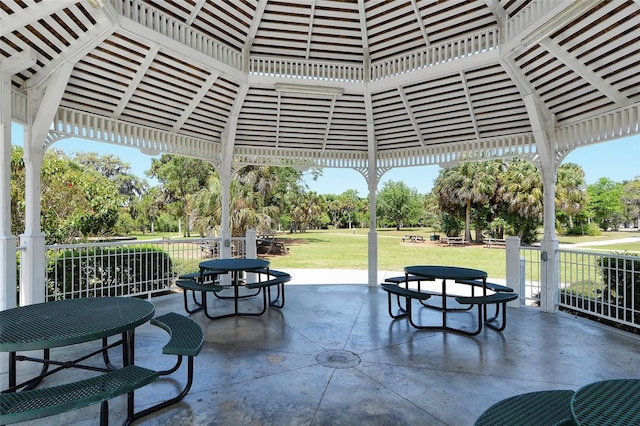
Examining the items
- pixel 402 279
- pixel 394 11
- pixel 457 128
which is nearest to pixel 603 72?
pixel 457 128

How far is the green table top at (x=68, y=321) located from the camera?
235 centimetres

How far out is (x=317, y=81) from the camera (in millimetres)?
6695

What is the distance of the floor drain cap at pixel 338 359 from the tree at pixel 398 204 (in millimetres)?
41035

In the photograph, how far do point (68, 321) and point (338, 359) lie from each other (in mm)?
2589

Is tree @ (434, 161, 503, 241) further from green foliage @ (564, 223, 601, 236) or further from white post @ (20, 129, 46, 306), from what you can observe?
white post @ (20, 129, 46, 306)

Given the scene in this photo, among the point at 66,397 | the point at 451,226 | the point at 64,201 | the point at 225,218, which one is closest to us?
the point at 66,397

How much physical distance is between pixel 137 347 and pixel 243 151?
5073 mm

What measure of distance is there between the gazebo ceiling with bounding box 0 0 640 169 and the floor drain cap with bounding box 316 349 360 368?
4621 millimetres

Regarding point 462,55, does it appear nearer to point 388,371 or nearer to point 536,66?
point 536,66

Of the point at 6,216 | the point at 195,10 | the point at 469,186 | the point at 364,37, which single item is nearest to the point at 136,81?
the point at 195,10

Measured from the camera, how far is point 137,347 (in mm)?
4250

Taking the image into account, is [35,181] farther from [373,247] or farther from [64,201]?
[64,201]

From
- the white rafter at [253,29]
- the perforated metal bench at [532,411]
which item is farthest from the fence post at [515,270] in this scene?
the white rafter at [253,29]

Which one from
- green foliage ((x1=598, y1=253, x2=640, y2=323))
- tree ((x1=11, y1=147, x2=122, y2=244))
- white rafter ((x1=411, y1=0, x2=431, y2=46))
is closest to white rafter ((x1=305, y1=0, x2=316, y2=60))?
white rafter ((x1=411, y1=0, x2=431, y2=46))
